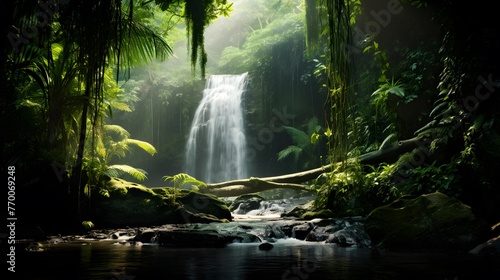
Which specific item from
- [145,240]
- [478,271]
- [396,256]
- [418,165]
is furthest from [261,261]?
[418,165]

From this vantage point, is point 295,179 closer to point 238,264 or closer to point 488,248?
point 488,248

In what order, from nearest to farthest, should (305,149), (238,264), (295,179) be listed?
(238,264), (295,179), (305,149)

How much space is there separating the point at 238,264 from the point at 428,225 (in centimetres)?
336

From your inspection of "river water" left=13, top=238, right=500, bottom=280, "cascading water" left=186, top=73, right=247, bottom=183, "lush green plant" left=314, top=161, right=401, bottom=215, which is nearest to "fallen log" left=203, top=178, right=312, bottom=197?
"lush green plant" left=314, top=161, right=401, bottom=215

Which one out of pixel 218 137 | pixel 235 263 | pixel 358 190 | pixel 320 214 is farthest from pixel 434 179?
pixel 218 137

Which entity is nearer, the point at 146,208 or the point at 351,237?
the point at 351,237

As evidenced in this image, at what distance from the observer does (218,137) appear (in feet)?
70.3

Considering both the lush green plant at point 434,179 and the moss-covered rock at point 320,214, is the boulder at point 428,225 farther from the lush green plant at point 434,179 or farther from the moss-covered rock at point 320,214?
the moss-covered rock at point 320,214

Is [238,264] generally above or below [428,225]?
below

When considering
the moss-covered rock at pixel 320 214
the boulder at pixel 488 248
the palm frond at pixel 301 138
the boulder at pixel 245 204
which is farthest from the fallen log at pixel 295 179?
the palm frond at pixel 301 138

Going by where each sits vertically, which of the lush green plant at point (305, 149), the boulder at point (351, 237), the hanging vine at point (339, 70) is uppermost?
the lush green plant at point (305, 149)

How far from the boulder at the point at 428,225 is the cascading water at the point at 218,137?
47.8 feet

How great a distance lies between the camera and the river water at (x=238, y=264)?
3572 millimetres

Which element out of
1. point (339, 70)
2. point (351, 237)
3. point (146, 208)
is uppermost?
point (339, 70)
